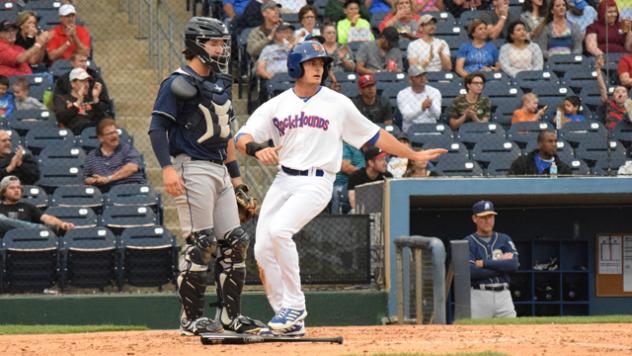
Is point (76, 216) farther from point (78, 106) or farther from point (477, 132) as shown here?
point (477, 132)

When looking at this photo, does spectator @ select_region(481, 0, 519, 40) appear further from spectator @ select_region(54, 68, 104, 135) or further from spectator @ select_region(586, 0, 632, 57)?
spectator @ select_region(54, 68, 104, 135)

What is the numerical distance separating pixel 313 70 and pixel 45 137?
7223mm

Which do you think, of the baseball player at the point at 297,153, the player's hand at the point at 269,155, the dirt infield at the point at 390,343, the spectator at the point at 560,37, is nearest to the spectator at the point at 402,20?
the spectator at the point at 560,37

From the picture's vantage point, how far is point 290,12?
1808cm

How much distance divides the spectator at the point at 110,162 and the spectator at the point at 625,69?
6049mm

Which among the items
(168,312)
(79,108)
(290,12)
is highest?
(290,12)

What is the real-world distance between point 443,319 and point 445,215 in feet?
13.7

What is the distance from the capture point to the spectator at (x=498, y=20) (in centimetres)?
1777

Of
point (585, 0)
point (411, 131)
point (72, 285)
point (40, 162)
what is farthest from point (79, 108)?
point (585, 0)

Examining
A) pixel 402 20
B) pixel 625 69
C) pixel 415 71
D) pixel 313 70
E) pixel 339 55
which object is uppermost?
pixel 402 20

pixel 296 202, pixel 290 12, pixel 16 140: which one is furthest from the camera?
pixel 290 12

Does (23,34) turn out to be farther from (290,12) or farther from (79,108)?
(290,12)

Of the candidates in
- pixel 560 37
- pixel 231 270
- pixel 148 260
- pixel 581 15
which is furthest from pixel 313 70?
pixel 581 15

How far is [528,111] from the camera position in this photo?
52.9 feet
